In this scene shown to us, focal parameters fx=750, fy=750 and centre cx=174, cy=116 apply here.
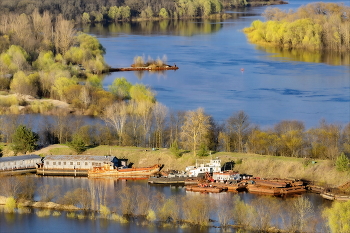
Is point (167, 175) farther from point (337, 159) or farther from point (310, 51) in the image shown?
point (310, 51)

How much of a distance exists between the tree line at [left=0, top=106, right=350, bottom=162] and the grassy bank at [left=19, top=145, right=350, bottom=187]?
0.46 meters

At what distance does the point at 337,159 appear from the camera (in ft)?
84.0

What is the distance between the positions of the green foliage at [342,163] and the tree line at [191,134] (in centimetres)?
158

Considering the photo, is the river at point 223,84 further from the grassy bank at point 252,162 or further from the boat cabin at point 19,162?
the grassy bank at point 252,162

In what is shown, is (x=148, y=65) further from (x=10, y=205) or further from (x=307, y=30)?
(x=10, y=205)

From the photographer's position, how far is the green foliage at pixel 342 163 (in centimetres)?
2534

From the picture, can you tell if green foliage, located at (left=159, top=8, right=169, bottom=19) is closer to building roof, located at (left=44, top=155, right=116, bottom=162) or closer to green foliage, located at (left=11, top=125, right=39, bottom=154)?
green foliage, located at (left=11, top=125, right=39, bottom=154)

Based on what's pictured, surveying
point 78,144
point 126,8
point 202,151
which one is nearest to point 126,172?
point 78,144

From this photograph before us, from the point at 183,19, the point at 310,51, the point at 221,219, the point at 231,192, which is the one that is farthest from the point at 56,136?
the point at 183,19

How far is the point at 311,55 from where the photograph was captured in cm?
6009

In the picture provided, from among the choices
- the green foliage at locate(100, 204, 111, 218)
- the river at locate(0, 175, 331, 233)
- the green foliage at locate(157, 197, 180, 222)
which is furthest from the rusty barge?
the green foliage at locate(157, 197, 180, 222)

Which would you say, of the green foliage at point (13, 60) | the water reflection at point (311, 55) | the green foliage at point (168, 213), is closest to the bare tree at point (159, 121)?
the green foliage at point (168, 213)

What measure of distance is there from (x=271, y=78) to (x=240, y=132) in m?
18.6

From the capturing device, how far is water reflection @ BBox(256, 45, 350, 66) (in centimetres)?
5654
